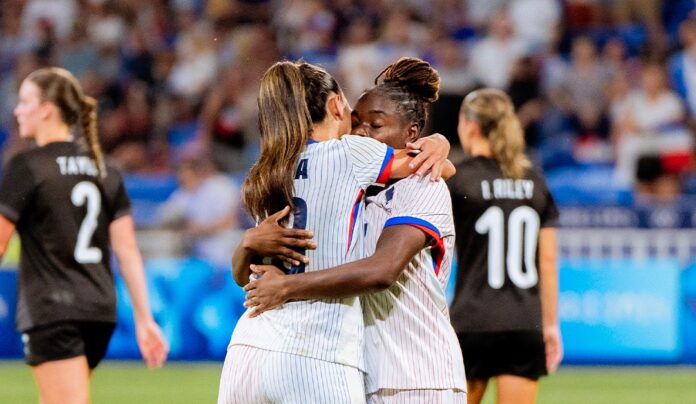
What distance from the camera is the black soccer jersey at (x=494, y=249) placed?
240 inches

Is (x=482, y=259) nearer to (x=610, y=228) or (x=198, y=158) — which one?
(x=610, y=228)

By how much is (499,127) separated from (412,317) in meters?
2.51

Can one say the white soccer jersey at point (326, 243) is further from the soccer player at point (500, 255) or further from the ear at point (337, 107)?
the soccer player at point (500, 255)

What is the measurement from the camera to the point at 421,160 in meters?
3.96

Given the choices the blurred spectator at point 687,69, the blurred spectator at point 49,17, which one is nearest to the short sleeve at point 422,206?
the blurred spectator at point 687,69

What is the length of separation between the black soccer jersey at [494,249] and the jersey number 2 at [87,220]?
1853mm

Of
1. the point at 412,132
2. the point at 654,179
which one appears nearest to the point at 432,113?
the point at 654,179

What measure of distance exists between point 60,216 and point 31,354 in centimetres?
68

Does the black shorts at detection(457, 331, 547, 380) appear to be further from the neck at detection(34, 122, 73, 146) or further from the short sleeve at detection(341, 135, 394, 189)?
the short sleeve at detection(341, 135, 394, 189)

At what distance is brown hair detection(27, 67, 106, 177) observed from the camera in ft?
19.0

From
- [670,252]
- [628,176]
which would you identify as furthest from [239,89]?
[670,252]

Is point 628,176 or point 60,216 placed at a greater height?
point 628,176

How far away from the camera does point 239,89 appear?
1503 cm

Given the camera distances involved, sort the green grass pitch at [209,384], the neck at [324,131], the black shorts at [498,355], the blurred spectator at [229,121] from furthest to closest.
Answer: the blurred spectator at [229,121], the green grass pitch at [209,384], the black shorts at [498,355], the neck at [324,131]
